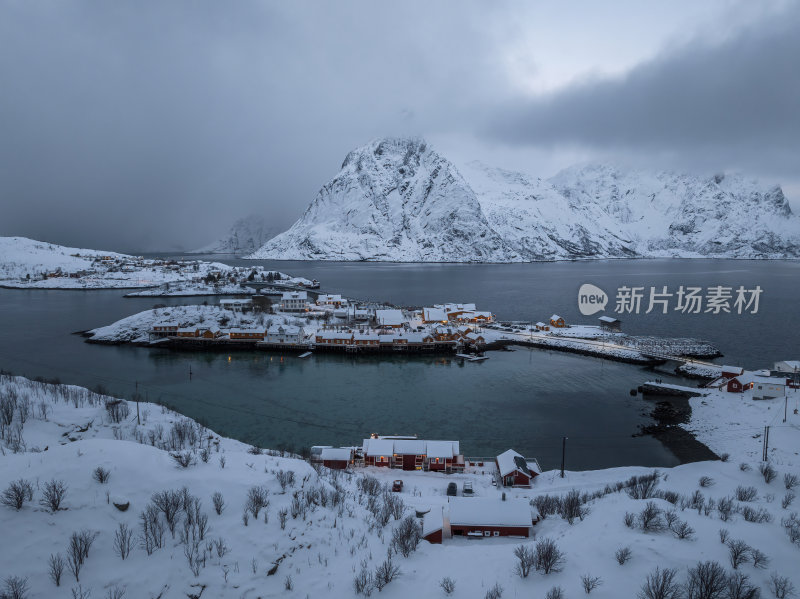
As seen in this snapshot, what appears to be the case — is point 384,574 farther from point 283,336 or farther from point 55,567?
point 283,336

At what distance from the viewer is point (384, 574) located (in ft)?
30.7

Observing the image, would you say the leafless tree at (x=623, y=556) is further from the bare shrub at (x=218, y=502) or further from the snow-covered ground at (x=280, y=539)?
the bare shrub at (x=218, y=502)

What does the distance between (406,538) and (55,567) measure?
7459 mm

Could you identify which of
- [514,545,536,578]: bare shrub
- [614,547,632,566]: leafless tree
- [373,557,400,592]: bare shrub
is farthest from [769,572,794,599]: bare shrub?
[373,557,400,592]: bare shrub

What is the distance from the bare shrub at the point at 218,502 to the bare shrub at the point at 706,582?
1027 centimetres

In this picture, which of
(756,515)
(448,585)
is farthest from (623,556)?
(756,515)

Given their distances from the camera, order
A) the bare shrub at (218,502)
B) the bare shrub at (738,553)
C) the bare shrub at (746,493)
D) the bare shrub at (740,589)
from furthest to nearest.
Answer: the bare shrub at (746,493), the bare shrub at (218,502), the bare shrub at (738,553), the bare shrub at (740,589)

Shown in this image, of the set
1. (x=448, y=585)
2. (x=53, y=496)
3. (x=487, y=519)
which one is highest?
(x=53, y=496)

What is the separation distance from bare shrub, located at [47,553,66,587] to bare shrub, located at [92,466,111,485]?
1.93 meters

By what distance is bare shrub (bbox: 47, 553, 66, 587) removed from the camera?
25.9ft

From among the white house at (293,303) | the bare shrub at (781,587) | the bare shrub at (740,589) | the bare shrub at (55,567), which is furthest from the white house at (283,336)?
the bare shrub at (781,587)

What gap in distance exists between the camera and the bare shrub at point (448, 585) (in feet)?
29.9

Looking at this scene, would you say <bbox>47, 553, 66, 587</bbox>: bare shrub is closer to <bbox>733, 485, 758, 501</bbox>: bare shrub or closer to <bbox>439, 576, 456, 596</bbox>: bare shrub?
<bbox>439, 576, 456, 596</bbox>: bare shrub

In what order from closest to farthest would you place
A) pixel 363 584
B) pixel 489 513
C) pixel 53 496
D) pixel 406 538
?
pixel 363 584, pixel 53 496, pixel 406 538, pixel 489 513
